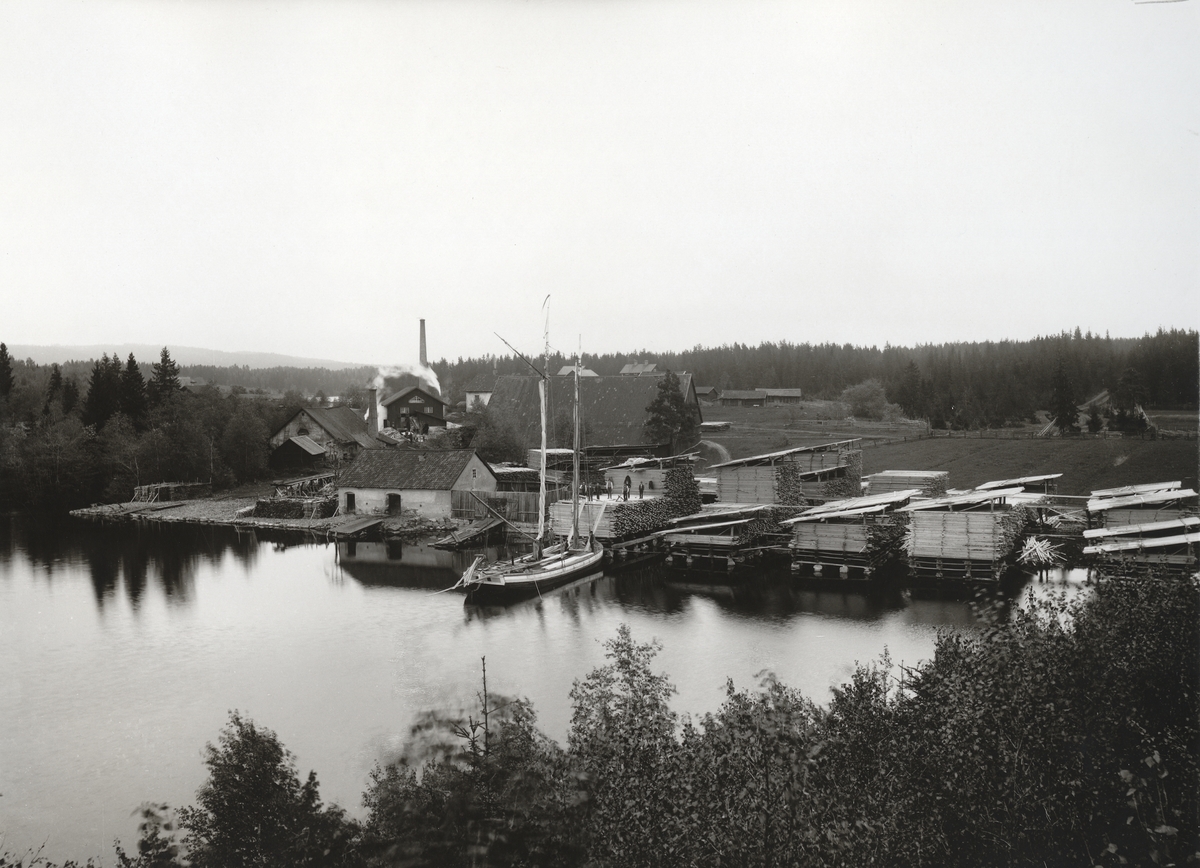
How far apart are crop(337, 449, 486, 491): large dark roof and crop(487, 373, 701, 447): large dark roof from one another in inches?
445

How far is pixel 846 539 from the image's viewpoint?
25250mm

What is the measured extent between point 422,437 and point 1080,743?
5110 cm

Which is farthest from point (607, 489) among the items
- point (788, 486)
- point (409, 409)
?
point (409, 409)

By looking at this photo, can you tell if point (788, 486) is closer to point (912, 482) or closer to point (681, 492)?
point (681, 492)

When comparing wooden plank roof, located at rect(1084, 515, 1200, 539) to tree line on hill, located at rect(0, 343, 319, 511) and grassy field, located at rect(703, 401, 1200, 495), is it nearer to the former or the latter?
grassy field, located at rect(703, 401, 1200, 495)

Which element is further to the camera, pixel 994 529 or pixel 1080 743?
pixel 994 529

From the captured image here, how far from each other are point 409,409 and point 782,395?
45.3 metres

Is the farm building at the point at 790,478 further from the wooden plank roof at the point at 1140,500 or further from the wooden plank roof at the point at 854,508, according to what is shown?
the wooden plank roof at the point at 1140,500

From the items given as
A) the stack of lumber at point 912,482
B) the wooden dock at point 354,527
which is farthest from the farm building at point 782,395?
the wooden dock at point 354,527

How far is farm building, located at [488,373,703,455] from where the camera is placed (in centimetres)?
4809

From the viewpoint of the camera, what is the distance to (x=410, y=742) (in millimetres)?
12961

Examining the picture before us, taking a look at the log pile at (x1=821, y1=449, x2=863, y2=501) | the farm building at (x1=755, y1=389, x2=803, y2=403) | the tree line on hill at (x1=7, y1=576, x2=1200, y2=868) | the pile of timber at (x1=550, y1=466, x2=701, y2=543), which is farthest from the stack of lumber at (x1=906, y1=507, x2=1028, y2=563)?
the farm building at (x1=755, y1=389, x2=803, y2=403)

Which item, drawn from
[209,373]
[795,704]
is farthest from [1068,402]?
[209,373]

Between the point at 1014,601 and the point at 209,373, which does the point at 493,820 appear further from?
the point at 209,373
